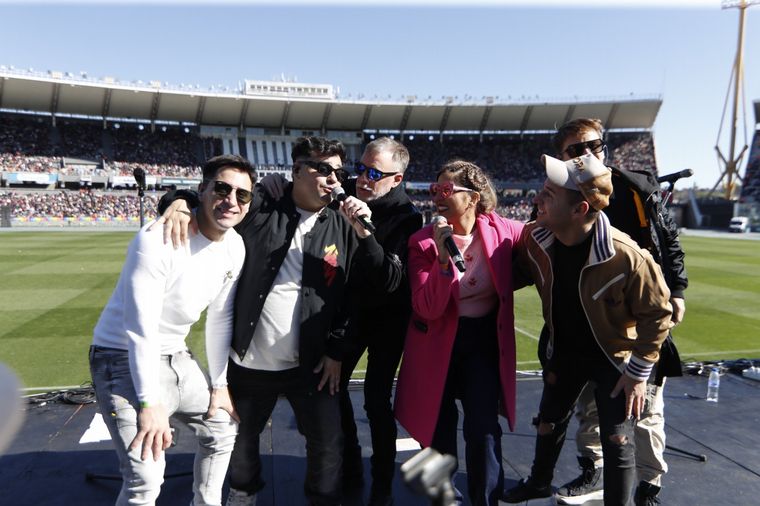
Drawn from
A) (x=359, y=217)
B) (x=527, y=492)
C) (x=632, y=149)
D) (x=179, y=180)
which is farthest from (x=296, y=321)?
(x=632, y=149)

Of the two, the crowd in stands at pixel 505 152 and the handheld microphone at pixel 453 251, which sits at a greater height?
the crowd in stands at pixel 505 152

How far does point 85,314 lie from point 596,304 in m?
8.93

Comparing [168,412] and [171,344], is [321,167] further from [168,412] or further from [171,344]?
[168,412]

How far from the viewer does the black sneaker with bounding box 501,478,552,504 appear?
3197mm

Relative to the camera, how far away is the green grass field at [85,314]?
20.9 feet

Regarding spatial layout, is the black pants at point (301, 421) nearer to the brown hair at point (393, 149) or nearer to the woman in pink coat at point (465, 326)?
the woman in pink coat at point (465, 326)


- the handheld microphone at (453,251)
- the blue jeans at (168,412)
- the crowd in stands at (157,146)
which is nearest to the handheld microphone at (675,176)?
the handheld microphone at (453,251)

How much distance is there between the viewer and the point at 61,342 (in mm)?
6973

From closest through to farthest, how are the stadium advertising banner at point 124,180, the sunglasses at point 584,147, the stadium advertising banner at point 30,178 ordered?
the sunglasses at point 584,147 < the stadium advertising banner at point 30,178 < the stadium advertising banner at point 124,180

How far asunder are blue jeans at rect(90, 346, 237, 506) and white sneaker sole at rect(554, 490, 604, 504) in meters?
2.16

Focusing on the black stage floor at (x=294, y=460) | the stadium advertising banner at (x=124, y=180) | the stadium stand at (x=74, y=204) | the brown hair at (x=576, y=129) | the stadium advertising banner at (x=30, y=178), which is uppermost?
the stadium advertising banner at (x=124, y=180)

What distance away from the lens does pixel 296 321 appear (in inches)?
106

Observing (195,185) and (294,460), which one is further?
(195,185)

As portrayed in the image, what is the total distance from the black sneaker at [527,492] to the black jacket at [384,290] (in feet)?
4.22
